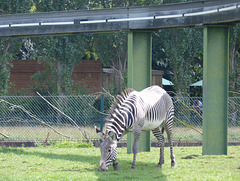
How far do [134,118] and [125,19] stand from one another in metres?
3.98

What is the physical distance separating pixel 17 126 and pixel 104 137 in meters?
8.40

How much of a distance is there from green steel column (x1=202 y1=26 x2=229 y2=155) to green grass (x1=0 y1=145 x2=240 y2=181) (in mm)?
483

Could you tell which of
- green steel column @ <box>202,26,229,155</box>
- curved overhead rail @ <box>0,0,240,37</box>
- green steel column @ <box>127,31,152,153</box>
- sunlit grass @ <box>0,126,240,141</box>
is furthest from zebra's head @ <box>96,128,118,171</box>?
sunlit grass @ <box>0,126,240,141</box>

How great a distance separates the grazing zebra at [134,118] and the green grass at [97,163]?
0.45 metres

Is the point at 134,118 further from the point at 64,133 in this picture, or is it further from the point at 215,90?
the point at 64,133

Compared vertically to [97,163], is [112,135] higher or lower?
higher

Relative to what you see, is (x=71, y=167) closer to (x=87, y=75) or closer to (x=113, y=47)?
(x=113, y=47)

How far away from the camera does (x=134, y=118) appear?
9805 millimetres

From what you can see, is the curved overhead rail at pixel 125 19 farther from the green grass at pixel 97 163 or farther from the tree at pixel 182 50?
the tree at pixel 182 50

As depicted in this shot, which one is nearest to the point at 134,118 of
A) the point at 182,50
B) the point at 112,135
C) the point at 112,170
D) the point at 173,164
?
the point at 112,135

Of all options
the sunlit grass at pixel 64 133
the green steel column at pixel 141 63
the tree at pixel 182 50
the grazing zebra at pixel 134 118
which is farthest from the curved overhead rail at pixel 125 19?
the tree at pixel 182 50

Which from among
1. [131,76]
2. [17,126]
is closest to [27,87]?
[17,126]

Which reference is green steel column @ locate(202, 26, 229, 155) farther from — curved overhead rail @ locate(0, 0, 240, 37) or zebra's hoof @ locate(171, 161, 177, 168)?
zebra's hoof @ locate(171, 161, 177, 168)

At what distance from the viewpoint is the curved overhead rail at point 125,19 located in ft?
37.9
